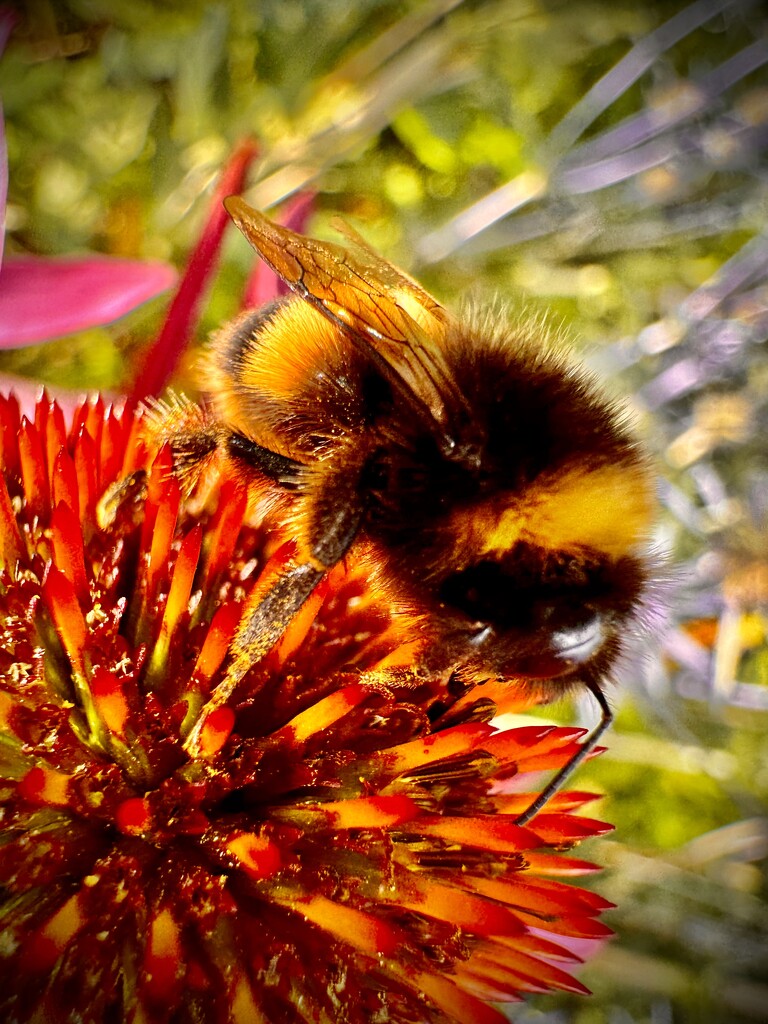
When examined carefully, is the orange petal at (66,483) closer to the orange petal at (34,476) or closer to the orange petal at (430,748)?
the orange petal at (34,476)

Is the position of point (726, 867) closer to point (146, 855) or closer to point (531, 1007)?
point (531, 1007)

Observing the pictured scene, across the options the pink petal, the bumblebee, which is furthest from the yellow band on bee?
the pink petal

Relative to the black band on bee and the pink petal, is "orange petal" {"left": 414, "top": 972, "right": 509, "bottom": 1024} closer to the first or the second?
the black band on bee

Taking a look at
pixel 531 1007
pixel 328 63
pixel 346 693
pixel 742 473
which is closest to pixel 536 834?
pixel 346 693

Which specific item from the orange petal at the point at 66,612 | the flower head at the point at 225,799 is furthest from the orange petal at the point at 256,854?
the orange petal at the point at 66,612

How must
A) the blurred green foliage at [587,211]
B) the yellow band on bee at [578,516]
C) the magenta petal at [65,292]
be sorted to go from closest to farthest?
the yellow band on bee at [578,516] < the magenta petal at [65,292] < the blurred green foliage at [587,211]

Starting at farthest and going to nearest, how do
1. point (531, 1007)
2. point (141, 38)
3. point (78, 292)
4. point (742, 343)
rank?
point (742, 343) < point (531, 1007) < point (141, 38) < point (78, 292)
